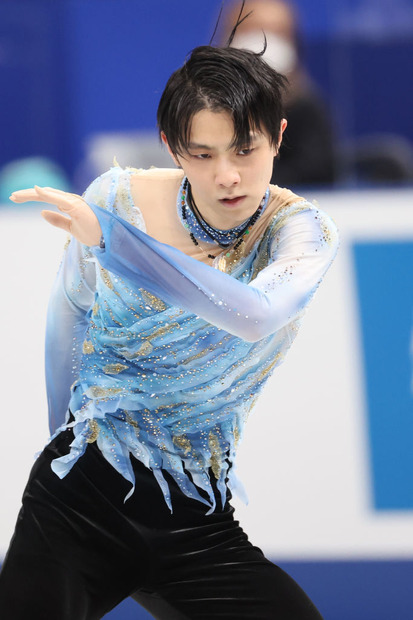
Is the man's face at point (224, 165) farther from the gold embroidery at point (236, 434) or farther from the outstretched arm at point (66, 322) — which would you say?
the gold embroidery at point (236, 434)

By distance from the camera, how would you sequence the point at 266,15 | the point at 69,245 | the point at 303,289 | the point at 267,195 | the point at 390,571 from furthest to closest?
the point at 266,15, the point at 390,571, the point at 69,245, the point at 267,195, the point at 303,289

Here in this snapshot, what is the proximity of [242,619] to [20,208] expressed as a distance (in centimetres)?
174

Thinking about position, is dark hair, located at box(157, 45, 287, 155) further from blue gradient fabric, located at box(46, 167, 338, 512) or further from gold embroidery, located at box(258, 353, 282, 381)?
gold embroidery, located at box(258, 353, 282, 381)

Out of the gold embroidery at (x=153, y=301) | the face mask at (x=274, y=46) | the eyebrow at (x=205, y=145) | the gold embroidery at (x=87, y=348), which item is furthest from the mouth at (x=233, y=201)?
the face mask at (x=274, y=46)

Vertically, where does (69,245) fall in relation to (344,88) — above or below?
below

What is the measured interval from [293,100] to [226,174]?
2.03 metres

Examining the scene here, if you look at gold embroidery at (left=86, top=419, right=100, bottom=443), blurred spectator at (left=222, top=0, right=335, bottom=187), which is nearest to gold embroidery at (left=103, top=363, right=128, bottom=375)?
gold embroidery at (left=86, top=419, right=100, bottom=443)

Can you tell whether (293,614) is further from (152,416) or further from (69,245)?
(69,245)

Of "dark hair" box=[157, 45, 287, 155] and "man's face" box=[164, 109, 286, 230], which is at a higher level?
"dark hair" box=[157, 45, 287, 155]

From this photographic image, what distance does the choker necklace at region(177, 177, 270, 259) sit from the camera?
185cm

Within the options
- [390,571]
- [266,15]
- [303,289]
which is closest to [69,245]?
[303,289]

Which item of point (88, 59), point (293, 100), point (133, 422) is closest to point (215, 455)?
point (133, 422)

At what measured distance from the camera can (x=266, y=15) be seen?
150 inches

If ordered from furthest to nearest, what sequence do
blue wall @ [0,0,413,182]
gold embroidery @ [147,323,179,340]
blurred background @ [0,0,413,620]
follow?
1. blue wall @ [0,0,413,182]
2. blurred background @ [0,0,413,620]
3. gold embroidery @ [147,323,179,340]
